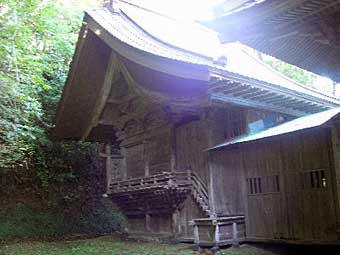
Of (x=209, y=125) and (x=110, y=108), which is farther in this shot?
(x=110, y=108)

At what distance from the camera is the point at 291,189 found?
9383 millimetres

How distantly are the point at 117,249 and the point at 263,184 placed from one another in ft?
15.0

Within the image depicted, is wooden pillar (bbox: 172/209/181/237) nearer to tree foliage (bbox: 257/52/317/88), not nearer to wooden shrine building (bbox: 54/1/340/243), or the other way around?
wooden shrine building (bbox: 54/1/340/243)

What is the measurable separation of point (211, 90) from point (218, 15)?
5.78 meters

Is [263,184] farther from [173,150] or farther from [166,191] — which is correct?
[173,150]

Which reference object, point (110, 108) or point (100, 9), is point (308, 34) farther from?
point (110, 108)

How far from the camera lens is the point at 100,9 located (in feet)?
41.8

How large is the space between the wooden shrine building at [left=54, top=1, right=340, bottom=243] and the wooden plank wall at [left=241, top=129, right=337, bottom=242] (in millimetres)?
399

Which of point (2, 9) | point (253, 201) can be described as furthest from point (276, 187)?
point (2, 9)

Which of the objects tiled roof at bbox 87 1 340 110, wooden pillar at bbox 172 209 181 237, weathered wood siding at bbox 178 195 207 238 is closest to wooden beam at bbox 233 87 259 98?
tiled roof at bbox 87 1 340 110

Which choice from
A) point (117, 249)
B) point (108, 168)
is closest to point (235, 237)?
point (117, 249)

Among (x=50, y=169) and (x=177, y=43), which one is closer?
(x=177, y=43)

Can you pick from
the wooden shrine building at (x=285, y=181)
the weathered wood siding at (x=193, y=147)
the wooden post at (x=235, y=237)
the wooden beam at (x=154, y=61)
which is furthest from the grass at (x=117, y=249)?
the wooden beam at (x=154, y=61)

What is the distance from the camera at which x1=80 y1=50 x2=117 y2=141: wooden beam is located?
12320 mm
